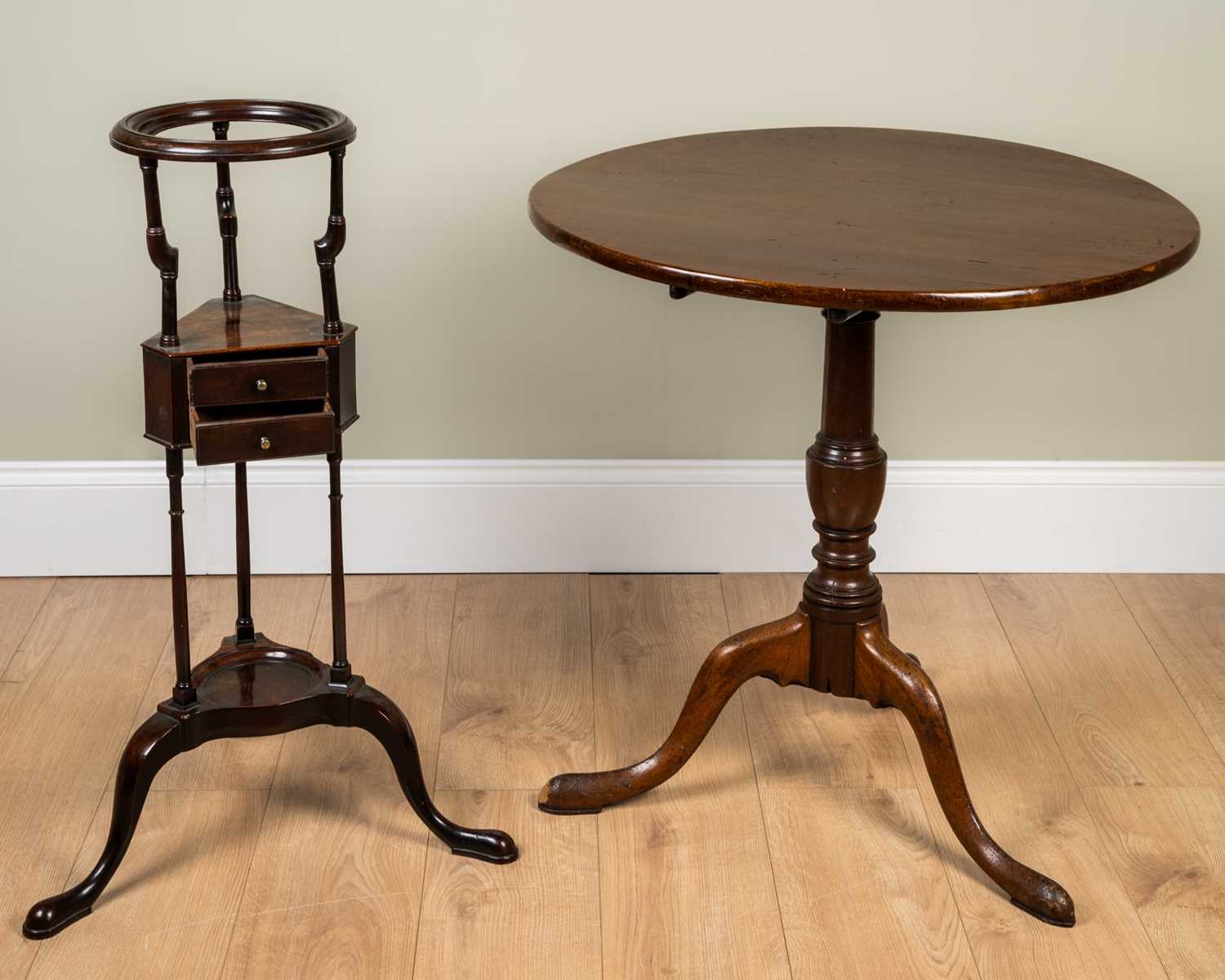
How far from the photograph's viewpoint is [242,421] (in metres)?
1.59

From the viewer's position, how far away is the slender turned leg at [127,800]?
1.70 metres

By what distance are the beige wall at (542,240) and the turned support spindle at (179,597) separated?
76cm

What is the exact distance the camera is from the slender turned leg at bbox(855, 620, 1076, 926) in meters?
1.73

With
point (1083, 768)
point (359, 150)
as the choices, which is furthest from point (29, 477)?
point (1083, 768)

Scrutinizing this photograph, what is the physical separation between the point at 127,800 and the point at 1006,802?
110cm

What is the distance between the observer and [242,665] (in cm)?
184

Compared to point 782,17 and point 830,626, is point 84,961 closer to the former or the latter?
point 830,626

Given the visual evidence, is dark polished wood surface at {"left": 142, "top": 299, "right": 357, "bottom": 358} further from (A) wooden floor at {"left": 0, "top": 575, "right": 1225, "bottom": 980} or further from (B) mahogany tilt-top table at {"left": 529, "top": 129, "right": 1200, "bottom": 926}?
(A) wooden floor at {"left": 0, "top": 575, "right": 1225, "bottom": 980}

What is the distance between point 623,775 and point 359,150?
1.05 meters

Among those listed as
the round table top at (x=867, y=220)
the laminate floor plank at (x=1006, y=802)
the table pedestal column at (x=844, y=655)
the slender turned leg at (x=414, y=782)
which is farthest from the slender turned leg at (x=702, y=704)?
the round table top at (x=867, y=220)

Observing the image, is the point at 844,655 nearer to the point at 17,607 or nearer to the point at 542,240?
the point at 542,240

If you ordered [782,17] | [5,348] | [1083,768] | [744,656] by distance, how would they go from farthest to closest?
[5,348] → [782,17] → [1083,768] → [744,656]

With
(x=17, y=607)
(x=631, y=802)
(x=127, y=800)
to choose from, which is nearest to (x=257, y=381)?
(x=127, y=800)

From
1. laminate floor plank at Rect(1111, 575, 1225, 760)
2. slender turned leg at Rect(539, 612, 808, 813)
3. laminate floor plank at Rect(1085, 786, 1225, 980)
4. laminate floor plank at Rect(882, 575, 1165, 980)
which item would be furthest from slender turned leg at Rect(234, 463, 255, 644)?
laminate floor plank at Rect(1111, 575, 1225, 760)
